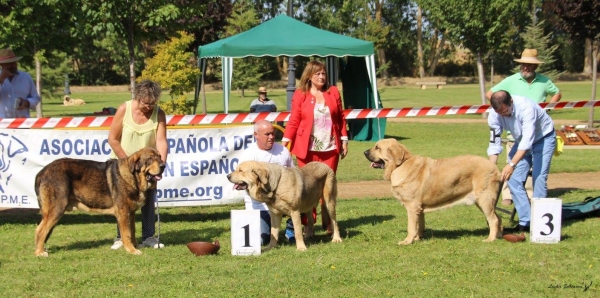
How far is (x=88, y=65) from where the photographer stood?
6034 centimetres

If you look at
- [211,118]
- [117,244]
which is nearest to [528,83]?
[211,118]

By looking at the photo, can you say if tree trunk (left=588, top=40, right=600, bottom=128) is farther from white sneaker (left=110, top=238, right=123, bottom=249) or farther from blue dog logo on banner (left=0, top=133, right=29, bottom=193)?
white sneaker (left=110, top=238, right=123, bottom=249)

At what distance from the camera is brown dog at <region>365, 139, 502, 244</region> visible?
24.0 feet

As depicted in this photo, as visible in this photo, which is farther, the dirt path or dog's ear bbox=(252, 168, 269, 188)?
the dirt path


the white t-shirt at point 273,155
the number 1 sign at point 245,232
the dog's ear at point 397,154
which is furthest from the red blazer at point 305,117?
the number 1 sign at point 245,232

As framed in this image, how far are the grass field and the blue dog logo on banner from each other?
2.03ft

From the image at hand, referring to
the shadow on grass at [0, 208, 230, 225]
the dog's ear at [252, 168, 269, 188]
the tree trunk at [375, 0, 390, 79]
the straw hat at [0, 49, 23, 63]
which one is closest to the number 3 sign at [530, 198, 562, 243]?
the dog's ear at [252, 168, 269, 188]

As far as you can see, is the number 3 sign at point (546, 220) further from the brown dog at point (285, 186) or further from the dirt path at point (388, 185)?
the dirt path at point (388, 185)

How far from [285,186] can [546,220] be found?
2.65 m

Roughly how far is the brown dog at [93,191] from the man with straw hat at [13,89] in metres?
2.65

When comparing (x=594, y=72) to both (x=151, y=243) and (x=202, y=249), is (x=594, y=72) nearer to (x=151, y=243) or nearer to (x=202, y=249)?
(x=151, y=243)

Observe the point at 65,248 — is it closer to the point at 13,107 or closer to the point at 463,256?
the point at 13,107

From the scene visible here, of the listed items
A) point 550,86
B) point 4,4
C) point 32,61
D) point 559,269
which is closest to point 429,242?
point 559,269

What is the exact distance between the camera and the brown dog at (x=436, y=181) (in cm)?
732
